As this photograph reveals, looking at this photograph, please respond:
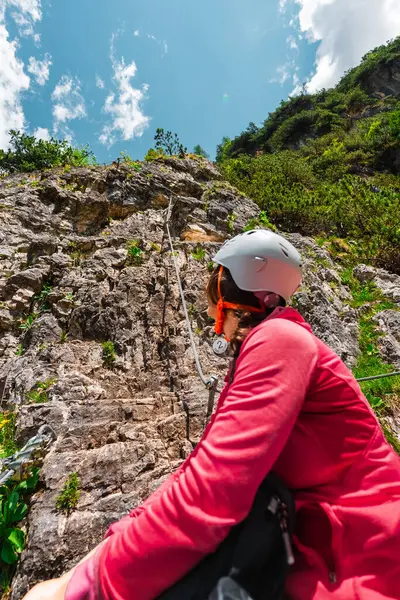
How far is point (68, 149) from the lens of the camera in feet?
69.6

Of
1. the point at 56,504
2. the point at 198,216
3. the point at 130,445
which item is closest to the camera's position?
the point at 56,504

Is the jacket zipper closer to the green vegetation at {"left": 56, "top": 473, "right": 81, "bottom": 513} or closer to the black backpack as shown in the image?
the black backpack

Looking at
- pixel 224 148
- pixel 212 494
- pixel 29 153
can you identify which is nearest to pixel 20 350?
pixel 212 494

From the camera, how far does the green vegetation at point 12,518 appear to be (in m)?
2.88

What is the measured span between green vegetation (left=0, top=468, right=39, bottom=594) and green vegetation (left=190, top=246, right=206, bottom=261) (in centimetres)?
494

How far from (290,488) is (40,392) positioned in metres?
4.20

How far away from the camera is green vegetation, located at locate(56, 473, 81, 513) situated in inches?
125

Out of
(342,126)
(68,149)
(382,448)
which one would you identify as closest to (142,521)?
(382,448)

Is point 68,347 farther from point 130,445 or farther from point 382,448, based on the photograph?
point 382,448

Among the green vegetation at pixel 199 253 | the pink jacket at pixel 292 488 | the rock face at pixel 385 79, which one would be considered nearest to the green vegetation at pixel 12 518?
the pink jacket at pixel 292 488

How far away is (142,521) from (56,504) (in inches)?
110

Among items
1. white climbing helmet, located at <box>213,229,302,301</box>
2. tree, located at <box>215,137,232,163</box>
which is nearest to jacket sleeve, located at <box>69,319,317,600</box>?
white climbing helmet, located at <box>213,229,302,301</box>

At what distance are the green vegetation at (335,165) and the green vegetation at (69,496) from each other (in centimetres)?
974

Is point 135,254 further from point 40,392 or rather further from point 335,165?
point 335,165
